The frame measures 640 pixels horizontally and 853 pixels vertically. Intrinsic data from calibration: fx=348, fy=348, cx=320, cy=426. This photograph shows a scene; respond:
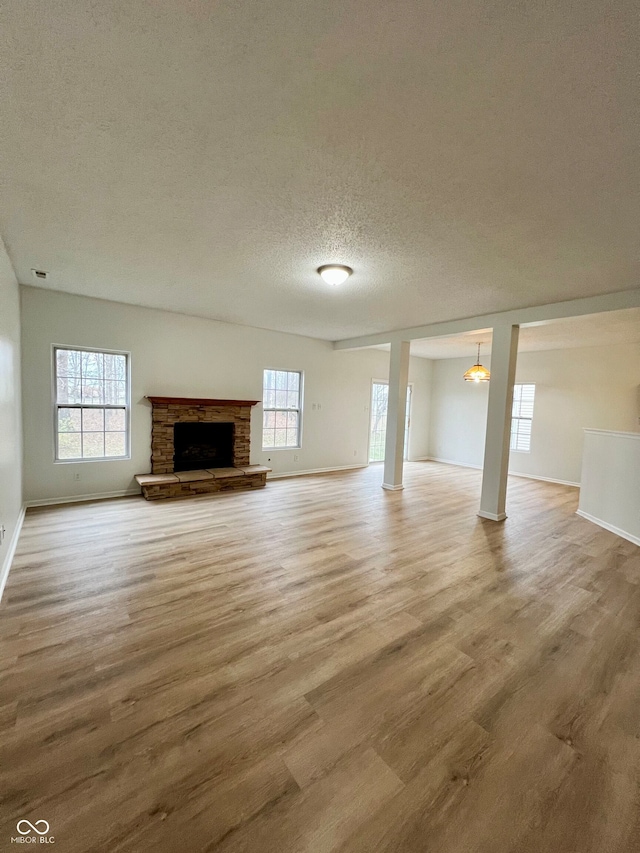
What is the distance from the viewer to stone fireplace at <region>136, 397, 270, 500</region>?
5.41m

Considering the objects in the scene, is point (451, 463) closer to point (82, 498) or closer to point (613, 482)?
point (613, 482)

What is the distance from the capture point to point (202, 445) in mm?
6160

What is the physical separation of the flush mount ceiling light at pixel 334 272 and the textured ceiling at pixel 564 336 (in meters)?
2.64

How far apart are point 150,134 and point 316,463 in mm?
6336

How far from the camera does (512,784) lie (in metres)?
1.41

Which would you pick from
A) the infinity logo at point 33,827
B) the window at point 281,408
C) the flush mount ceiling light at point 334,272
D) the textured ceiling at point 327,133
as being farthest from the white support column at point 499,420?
the infinity logo at point 33,827

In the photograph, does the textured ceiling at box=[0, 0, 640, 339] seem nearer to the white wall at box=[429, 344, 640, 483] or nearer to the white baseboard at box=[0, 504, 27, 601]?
the white baseboard at box=[0, 504, 27, 601]

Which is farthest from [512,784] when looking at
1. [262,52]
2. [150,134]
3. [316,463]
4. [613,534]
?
[316,463]

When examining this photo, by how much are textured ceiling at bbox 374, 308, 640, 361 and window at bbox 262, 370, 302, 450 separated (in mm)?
2812

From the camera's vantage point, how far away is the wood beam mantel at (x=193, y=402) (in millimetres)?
5398

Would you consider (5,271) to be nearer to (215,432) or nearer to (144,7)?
(144,7)

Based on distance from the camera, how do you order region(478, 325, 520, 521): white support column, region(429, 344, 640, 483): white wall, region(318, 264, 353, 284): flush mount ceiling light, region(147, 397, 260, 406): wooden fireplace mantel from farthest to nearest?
region(429, 344, 640, 483): white wall < region(147, 397, 260, 406): wooden fireplace mantel < region(478, 325, 520, 521): white support column < region(318, 264, 353, 284): flush mount ceiling light

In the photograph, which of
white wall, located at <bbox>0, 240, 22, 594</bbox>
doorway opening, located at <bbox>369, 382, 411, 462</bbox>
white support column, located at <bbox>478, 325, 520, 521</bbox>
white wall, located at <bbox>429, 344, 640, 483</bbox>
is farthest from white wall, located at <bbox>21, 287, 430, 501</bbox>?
white support column, located at <bbox>478, 325, 520, 521</bbox>

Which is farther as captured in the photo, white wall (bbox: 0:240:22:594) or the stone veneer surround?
the stone veneer surround
